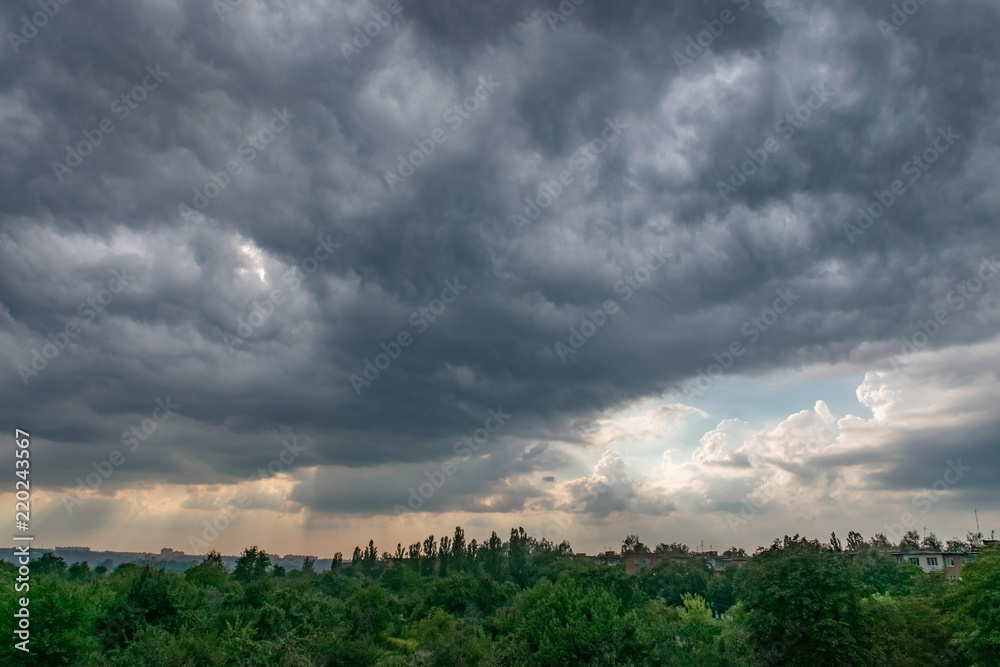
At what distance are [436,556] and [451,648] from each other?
144 m

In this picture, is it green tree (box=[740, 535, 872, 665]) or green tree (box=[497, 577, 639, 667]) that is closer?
green tree (box=[497, 577, 639, 667])

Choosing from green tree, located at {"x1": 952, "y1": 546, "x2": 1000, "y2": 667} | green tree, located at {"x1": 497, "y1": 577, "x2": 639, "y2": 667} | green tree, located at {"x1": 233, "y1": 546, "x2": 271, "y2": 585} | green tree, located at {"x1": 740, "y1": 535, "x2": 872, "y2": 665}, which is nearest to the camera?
green tree, located at {"x1": 952, "y1": 546, "x2": 1000, "y2": 667}

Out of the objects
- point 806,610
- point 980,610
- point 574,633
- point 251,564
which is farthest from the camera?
point 251,564

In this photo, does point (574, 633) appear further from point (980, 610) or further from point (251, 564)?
point (251, 564)

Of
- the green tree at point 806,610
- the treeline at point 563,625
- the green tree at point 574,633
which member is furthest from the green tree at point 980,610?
the green tree at point 574,633

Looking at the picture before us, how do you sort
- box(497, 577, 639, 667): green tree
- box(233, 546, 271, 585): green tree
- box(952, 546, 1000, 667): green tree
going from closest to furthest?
box(952, 546, 1000, 667): green tree, box(497, 577, 639, 667): green tree, box(233, 546, 271, 585): green tree

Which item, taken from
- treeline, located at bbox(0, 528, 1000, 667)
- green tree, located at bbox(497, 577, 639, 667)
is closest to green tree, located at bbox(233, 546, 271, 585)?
treeline, located at bbox(0, 528, 1000, 667)

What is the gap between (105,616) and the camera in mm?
54094

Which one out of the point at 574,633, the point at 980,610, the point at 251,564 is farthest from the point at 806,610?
Result: the point at 251,564

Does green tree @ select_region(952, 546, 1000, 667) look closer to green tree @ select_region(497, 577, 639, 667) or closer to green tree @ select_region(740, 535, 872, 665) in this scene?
green tree @ select_region(740, 535, 872, 665)

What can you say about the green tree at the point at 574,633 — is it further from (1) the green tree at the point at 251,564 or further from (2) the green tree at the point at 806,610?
(1) the green tree at the point at 251,564

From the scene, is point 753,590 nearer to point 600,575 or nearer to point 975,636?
point 975,636

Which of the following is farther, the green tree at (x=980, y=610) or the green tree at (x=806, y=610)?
the green tree at (x=806, y=610)

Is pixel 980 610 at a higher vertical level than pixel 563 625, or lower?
higher
